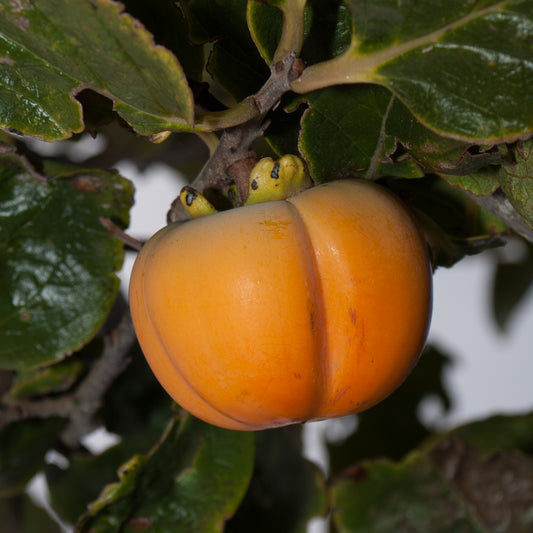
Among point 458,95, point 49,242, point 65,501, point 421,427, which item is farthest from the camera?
point 421,427

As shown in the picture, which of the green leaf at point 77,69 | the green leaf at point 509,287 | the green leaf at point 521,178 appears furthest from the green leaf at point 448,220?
the green leaf at point 509,287

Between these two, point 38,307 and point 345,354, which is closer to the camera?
point 345,354

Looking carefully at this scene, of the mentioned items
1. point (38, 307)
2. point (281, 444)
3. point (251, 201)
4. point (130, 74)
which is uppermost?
point (130, 74)

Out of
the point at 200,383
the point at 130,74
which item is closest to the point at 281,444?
the point at 200,383

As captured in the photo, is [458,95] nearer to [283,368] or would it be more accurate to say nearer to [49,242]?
[283,368]

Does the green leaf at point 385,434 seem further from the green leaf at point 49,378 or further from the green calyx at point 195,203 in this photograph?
the green calyx at point 195,203

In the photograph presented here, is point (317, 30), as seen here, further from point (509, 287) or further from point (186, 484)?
point (509, 287)

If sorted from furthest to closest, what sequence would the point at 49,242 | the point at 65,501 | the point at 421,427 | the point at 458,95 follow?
1. the point at 421,427
2. the point at 65,501
3. the point at 49,242
4. the point at 458,95
